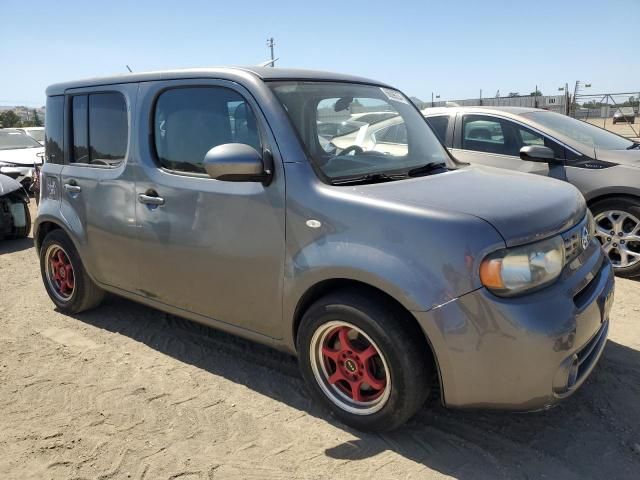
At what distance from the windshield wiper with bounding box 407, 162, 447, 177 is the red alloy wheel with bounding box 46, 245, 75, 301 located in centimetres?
297

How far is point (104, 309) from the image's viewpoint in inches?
186

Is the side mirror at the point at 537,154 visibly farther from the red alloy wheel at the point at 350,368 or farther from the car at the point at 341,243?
the red alloy wheel at the point at 350,368

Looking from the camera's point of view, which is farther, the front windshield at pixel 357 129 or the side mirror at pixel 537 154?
the side mirror at pixel 537 154

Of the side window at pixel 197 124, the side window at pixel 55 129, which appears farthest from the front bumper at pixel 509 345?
the side window at pixel 55 129

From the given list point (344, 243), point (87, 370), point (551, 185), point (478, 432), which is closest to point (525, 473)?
point (478, 432)

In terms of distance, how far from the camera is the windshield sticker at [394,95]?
12.2 feet

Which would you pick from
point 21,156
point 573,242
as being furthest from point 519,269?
point 21,156

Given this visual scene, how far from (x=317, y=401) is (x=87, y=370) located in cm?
165

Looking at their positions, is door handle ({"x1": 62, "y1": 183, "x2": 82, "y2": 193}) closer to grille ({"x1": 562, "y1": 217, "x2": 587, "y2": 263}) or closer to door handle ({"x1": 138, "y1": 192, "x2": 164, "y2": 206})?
door handle ({"x1": 138, "y1": 192, "x2": 164, "y2": 206})

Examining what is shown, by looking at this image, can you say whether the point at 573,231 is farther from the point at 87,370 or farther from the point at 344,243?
the point at 87,370

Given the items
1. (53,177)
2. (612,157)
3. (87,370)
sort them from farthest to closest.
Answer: (612,157) < (53,177) < (87,370)

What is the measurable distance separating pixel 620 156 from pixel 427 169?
322cm

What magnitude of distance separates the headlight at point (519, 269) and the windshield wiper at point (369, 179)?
0.81m

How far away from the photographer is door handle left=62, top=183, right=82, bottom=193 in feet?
13.2
